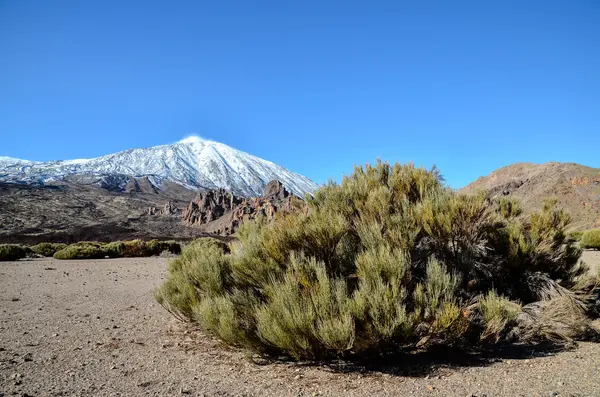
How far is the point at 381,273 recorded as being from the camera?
15.4 feet

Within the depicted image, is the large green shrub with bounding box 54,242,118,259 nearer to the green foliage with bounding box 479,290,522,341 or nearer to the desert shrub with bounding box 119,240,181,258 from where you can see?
the desert shrub with bounding box 119,240,181,258

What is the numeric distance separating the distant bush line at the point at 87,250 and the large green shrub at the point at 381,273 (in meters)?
17.1

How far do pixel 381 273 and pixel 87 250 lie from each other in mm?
22025

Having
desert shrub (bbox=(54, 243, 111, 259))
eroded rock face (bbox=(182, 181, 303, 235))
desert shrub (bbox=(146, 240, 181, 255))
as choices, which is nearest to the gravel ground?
desert shrub (bbox=(54, 243, 111, 259))

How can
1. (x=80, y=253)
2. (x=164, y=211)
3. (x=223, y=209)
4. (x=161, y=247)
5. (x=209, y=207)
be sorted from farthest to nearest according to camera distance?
(x=164, y=211) → (x=223, y=209) → (x=209, y=207) → (x=161, y=247) → (x=80, y=253)

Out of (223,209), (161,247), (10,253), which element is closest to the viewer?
(10,253)

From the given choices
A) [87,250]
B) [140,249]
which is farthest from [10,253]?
[140,249]

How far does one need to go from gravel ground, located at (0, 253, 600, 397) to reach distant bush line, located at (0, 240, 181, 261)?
15938mm

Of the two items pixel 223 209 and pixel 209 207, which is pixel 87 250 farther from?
pixel 223 209

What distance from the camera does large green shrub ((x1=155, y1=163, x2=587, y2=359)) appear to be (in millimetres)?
4363

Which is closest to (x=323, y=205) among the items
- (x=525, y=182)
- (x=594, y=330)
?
(x=594, y=330)

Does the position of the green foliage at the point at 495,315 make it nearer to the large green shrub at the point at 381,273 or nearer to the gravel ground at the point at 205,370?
the large green shrub at the point at 381,273

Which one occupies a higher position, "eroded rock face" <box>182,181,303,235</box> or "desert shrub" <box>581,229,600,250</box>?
"eroded rock face" <box>182,181,303,235</box>

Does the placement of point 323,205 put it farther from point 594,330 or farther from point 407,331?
point 594,330
